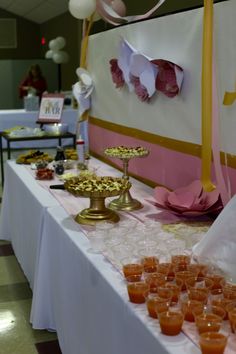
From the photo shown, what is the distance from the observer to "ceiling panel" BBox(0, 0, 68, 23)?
989 centimetres

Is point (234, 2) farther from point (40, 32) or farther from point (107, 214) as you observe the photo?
point (40, 32)

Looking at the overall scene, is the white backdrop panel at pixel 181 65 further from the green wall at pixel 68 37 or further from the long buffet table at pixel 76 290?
the green wall at pixel 68 37

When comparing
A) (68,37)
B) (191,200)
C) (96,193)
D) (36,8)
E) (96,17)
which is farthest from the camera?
(36,8)

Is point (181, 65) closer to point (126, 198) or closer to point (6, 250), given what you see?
point (126, 198)

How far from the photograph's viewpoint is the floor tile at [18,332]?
2.05 meters

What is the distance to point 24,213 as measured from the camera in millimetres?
2553

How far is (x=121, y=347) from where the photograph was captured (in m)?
1.27

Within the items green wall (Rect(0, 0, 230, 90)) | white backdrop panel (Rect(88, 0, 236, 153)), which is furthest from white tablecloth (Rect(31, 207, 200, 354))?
green wall (Rect(0, 0, 230, 90))

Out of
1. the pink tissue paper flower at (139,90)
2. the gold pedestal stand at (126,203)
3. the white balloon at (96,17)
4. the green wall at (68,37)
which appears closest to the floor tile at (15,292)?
the gold pedestal stand at (126,203)

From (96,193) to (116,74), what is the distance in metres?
1.05

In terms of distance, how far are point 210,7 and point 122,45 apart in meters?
0.81

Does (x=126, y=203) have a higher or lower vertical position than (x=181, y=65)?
lower

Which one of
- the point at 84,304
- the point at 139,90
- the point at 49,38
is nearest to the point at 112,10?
the point at 139,90

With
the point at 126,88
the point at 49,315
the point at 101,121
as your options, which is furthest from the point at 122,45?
the point at 49,315
